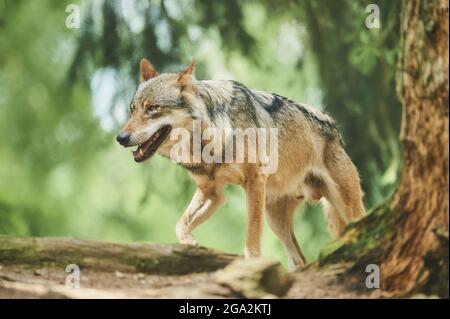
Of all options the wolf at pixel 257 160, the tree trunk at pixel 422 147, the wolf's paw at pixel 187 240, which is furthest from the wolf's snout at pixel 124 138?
the tree trunk at pixel 422 147

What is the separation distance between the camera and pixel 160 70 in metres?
8.71

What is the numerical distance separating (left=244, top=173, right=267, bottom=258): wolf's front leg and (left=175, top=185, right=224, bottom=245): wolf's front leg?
330 millimetres

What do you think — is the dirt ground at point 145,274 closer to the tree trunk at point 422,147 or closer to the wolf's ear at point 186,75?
the tree trunk at point 422,147

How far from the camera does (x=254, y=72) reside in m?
10.2

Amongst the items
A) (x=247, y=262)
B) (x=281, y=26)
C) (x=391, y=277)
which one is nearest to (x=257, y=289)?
(x=247, y=262)

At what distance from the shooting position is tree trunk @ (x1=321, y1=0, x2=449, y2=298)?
4.77 m

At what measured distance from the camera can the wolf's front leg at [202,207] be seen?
20.8ft

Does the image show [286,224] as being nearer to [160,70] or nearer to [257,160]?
[257,160]

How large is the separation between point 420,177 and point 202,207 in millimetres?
2181

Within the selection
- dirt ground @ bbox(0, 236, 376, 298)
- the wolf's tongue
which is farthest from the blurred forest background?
dirt ground @ bbox(0, 236, 376, 298)

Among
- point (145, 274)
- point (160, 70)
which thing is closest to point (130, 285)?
point (145, 274)

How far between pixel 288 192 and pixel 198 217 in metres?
0.96

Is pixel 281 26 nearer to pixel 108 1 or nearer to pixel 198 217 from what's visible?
pixel 108 1

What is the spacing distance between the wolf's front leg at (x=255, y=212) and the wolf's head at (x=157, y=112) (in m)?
0.73
